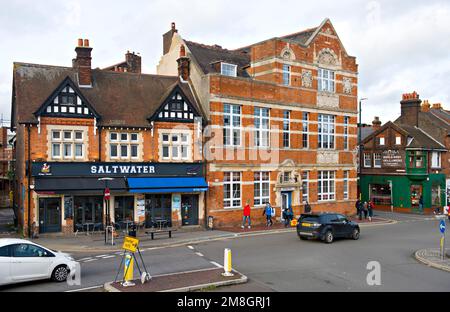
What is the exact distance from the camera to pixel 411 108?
45.8m

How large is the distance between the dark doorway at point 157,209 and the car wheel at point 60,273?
12269 mm

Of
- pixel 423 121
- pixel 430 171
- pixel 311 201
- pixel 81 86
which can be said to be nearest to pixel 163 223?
pixel 81 86

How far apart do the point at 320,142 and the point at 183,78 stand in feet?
36.7

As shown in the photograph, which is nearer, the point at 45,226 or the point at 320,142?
the point at 45,226

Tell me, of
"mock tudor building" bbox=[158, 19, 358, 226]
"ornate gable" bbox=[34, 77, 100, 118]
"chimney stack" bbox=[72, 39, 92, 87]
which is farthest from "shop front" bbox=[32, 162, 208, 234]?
"chimney stack" bbox=[72, 39, 92, 87]

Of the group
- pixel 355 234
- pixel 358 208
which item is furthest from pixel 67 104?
pixel 358 208

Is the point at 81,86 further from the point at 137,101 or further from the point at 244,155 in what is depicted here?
the point at 244,155

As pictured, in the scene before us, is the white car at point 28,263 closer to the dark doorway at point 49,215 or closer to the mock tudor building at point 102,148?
the mock tudor building at point 102,148

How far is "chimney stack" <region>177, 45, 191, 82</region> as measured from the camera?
30.4 m

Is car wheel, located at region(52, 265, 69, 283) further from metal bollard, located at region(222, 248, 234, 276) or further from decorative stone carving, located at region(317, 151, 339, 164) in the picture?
decorative stone carving, located at region(317, 151, 339, 164)

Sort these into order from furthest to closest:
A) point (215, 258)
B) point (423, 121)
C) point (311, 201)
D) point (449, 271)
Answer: point (423, 121), point (311, 201), point (215, 258), point (449, 271)

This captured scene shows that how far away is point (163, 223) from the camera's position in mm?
26859

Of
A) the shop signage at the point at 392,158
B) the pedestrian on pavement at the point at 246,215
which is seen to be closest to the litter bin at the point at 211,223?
the pedestrian on pavement at the point at 246,215

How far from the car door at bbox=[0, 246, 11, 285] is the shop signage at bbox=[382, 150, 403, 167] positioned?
124ft
